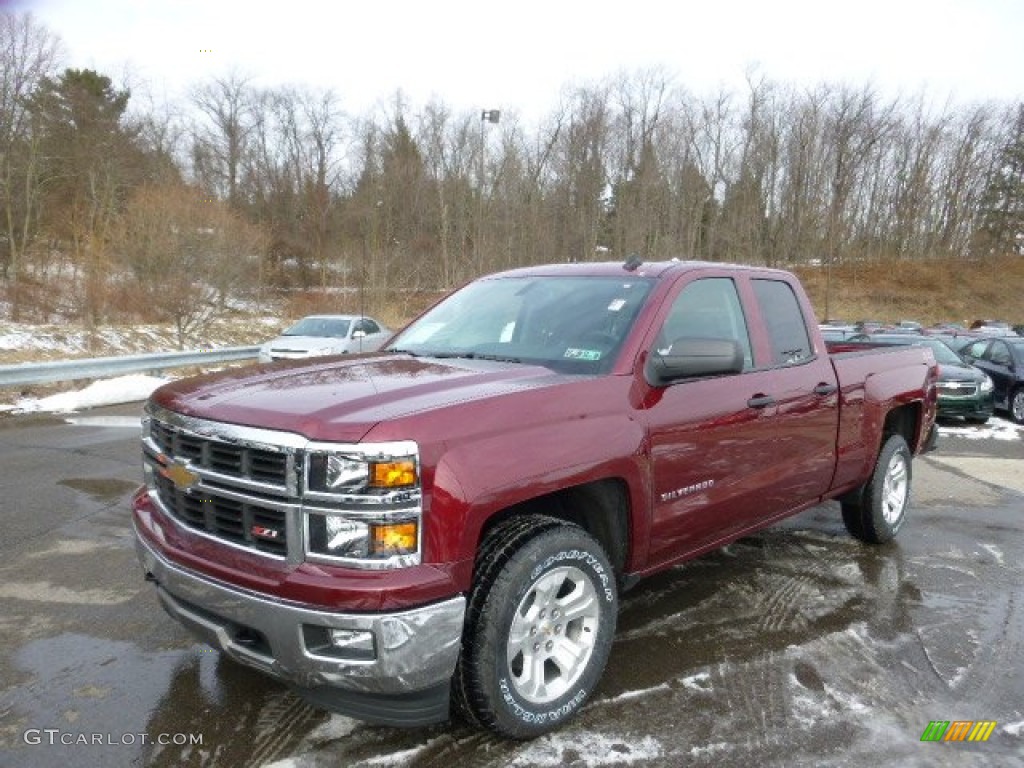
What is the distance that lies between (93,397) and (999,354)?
16537mm

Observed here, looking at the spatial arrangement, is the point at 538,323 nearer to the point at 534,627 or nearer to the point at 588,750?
the point at 534,627

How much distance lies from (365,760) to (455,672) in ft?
1.57

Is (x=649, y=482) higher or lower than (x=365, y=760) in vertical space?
higher

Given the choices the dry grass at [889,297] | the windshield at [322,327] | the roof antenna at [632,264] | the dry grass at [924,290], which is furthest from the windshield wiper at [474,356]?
the dry grass at [924,290]

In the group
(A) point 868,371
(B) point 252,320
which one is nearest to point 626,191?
(B) point 252,320

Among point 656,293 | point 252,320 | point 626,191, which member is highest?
point 626,191

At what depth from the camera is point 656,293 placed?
3602mm

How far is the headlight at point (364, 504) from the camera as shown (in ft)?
7.94

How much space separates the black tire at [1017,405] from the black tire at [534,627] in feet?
45.5

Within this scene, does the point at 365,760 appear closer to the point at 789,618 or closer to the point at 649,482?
the point at 649,482

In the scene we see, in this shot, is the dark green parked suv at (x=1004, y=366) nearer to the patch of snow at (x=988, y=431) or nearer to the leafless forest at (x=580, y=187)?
the patch of snow at (x=988, y=431)

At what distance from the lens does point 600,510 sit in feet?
10.5

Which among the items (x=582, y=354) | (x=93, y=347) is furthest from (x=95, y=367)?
(x=582, y=354)

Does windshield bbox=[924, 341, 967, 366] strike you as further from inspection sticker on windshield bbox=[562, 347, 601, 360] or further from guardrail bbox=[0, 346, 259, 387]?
guardrail bbox=[0, 346, 259, 387]
